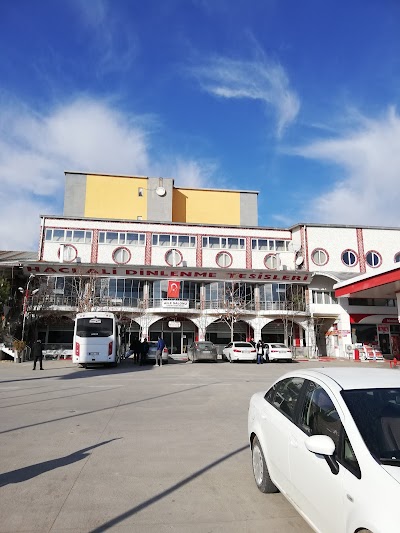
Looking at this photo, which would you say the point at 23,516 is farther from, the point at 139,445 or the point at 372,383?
the point at 372,383

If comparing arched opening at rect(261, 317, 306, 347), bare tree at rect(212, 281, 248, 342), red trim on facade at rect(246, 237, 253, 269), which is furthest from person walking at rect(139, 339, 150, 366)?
red trim on facade at rect(246, 237, 253, 269)

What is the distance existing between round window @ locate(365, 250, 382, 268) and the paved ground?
104ft

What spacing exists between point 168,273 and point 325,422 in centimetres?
3201

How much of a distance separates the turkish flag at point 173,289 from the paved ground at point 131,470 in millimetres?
23829

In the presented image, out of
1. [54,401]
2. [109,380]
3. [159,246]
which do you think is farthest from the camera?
[159,246]

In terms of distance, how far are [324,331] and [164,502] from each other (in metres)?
36.1

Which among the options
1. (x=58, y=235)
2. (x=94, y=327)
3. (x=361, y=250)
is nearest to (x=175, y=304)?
(x=58, y=235)

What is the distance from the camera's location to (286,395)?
4355 mm

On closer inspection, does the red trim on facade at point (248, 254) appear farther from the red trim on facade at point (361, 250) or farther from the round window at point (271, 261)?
the red trim on facade at point (361, 250)

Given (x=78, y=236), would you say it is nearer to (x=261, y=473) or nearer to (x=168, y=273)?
(x=168, y=273)

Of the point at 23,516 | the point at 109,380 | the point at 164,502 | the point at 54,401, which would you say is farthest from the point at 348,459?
the point at 109,380

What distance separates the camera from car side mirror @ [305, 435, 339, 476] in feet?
9.70

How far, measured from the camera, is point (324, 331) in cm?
3825

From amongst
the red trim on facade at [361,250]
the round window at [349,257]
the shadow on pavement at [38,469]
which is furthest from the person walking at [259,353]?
the shadow on pavement at [38,469]
